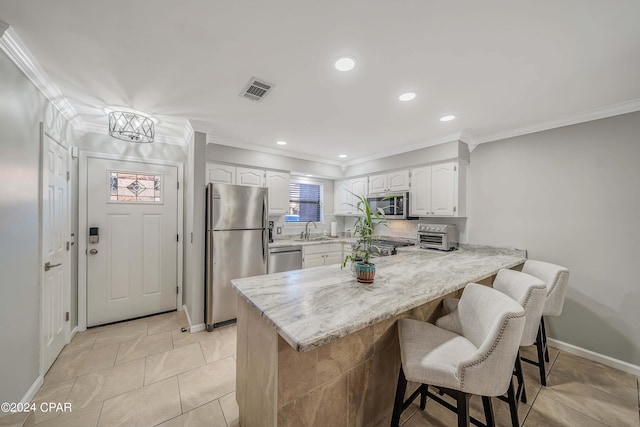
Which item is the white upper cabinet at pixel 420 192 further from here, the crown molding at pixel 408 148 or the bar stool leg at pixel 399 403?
the bar stool leg at pixel 399 403

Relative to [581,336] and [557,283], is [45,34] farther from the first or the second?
[581,336]

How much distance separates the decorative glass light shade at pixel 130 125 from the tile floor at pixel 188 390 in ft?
7.29

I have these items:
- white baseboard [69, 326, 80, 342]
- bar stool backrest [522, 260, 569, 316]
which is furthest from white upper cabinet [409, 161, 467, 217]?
white baseboard [69, 326, 80, 342]

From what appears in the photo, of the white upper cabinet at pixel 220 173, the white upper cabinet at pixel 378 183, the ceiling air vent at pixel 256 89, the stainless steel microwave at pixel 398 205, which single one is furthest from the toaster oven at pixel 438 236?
the white upper cabinet at pixel 220 173

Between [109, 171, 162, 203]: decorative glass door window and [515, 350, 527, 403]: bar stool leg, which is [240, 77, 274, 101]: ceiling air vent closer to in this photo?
[109, 171, 162, 203]: decorative glass door window

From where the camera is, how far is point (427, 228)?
341 centimetres

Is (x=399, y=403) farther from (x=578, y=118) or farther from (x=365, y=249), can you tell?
(x=578, y=118)

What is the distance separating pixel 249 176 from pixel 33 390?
2926 millimetres

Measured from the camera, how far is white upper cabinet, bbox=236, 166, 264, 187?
366 centimetres

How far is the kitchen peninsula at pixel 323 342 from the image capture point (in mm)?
1123

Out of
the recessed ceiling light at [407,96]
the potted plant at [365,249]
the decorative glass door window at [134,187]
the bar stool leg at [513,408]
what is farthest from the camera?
the decorative glass door window at [134,187]

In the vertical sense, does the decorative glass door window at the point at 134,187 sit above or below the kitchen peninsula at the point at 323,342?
above

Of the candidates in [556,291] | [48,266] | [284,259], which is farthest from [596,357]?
[48,266]

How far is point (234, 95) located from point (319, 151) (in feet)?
6.74
